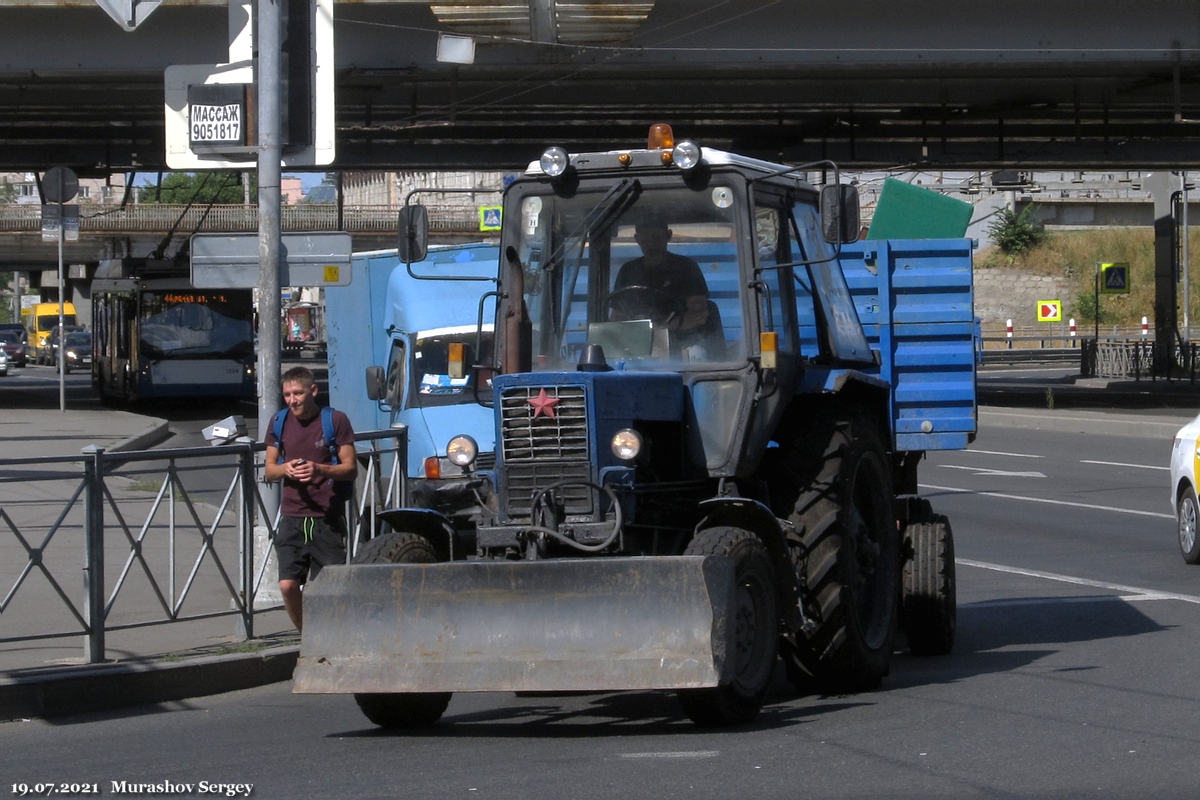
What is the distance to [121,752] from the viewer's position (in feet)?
22.4

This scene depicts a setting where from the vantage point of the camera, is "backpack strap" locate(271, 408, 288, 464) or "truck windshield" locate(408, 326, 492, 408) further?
"truck windshield" locate(408, 326, 492, 408)

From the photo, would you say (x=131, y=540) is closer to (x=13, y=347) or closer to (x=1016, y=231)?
(x=13, y=347)

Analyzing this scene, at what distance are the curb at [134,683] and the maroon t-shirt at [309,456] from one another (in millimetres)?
832

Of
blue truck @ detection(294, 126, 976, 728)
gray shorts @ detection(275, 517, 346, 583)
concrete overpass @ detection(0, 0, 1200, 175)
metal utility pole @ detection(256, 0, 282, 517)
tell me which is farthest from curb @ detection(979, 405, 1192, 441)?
gray shorts @ detection(275, 517, 346, 583)

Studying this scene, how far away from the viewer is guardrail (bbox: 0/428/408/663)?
8.33 metres

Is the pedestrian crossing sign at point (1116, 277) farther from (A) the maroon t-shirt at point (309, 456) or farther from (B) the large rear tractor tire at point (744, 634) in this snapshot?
(B) the large rear tractor tire at point (744, 634)

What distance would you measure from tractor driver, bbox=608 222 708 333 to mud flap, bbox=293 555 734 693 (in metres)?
1.44

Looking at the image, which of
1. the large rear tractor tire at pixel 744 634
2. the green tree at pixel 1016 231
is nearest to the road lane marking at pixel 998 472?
the large rear tractor tire at pixel 744 634

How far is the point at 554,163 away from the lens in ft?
24.9

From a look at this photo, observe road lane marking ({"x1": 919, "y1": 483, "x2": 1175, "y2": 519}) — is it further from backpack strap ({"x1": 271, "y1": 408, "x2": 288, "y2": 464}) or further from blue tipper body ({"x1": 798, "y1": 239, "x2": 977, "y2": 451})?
backpack strap ({"x1": 271, "y1": 408, "x2": 288, "y2": 464})

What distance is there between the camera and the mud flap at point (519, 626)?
21.0ft

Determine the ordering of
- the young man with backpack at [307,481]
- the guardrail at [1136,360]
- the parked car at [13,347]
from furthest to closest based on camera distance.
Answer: the parked car at [13,347] < the guardrail at [1136,360] < the young man with backpack at [307,481]

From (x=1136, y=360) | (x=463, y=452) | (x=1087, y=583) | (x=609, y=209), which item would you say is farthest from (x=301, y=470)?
(x=1136, y=360)

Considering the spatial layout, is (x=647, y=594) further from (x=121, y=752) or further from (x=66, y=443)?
(x=66, y=443)
